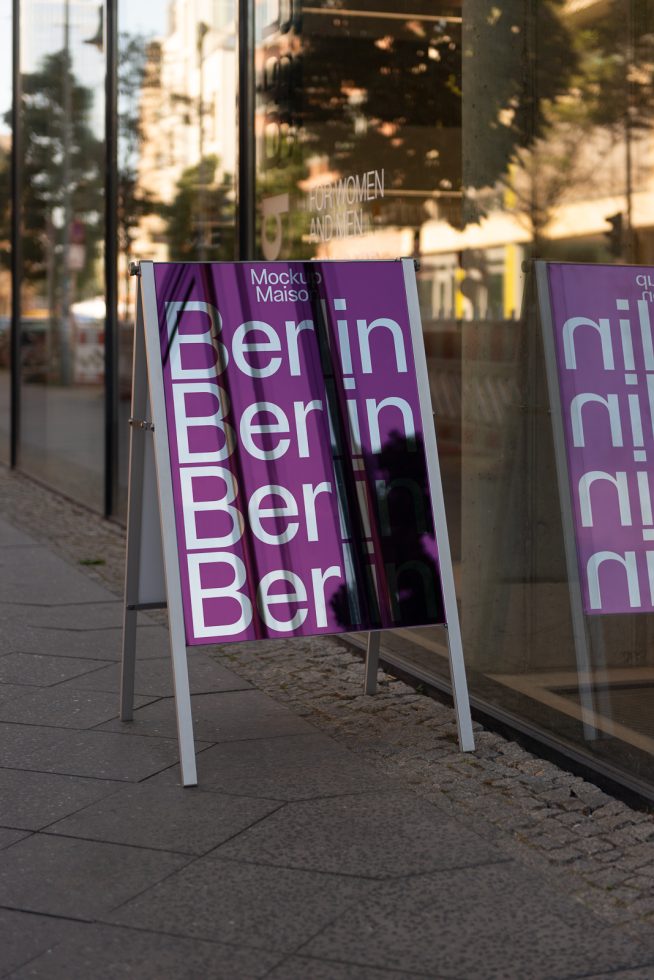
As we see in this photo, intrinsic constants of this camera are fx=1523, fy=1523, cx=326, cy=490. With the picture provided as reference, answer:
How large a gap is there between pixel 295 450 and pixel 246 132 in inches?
166

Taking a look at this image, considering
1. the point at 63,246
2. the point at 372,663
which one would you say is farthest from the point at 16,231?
the point at 372,663

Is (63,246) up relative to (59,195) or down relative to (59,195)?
down

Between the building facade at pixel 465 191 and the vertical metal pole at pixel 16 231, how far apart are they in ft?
13.3

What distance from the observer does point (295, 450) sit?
461 centimetres

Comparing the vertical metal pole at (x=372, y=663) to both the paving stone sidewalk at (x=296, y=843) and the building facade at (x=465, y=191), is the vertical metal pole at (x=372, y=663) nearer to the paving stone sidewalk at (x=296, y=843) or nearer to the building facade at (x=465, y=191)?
the paving stone sidewalk at (x=296, y=843)

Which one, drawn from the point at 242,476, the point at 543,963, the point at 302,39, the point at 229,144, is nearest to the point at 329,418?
the point at 242,476

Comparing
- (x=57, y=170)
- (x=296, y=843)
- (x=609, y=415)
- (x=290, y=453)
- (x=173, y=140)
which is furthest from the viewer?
(x=57, y=170)

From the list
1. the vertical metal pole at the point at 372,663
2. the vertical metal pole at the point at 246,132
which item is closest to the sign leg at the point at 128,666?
the vertical metal pole at the point at 372,663

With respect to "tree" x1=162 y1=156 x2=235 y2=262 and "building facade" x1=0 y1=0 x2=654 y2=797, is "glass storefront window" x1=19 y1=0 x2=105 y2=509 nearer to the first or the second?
"building facade" x1=0 y1=0 x2=654 y2=797

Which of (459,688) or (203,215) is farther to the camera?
(203,215)

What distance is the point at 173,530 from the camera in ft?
14.4

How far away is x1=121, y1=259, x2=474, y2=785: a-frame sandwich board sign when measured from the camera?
4445 mm

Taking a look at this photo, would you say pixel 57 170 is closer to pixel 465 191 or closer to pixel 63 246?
pixel 63 246

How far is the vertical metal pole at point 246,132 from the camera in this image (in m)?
8.30
